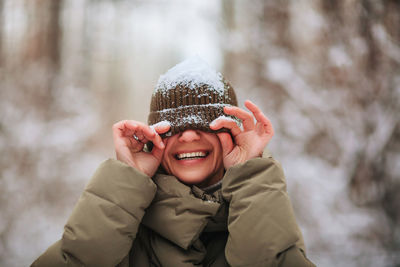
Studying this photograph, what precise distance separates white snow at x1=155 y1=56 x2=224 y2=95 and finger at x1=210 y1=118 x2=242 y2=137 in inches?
4.6

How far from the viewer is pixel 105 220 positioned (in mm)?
692

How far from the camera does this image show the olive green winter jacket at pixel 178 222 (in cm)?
68

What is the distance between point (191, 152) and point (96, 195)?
313 mm

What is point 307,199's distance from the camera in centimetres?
195

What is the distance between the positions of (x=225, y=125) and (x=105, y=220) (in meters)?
0.43

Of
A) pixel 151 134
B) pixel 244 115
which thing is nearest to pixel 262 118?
pixel 244 115

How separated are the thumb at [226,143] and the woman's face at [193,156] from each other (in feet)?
0.10

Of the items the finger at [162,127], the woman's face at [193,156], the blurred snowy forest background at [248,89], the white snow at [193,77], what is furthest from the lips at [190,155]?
the blurred snowy forest background at [248,89]

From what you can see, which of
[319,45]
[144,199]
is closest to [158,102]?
[144,199]

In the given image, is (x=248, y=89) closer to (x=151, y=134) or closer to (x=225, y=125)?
(x=225, y=125)

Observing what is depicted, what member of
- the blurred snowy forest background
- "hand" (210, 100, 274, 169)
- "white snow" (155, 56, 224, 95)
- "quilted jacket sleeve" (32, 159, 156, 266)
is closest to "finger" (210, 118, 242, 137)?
"hand" (210, 100, 274, 169)

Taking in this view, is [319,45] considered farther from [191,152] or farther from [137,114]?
[191,152]

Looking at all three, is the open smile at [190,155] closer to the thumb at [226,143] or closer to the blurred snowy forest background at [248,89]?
the thumb at [226,143]

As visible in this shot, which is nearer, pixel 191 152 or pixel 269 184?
pixel 269 184
